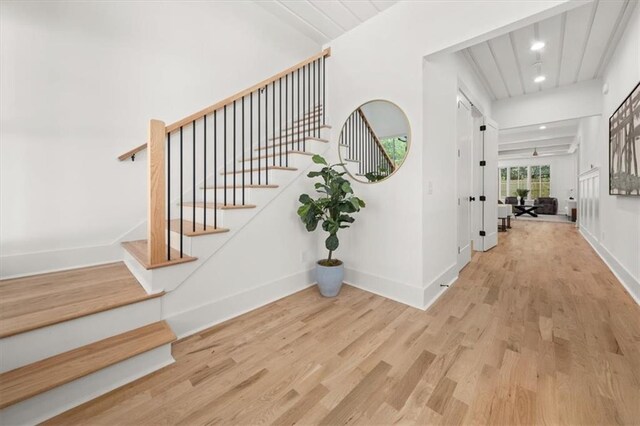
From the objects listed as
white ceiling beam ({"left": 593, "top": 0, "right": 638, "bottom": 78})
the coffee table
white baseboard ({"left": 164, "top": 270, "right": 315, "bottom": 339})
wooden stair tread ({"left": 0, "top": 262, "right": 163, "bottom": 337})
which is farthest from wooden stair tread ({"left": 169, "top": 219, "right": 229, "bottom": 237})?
Result: the coffee table

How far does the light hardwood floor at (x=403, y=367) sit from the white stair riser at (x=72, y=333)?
34cm

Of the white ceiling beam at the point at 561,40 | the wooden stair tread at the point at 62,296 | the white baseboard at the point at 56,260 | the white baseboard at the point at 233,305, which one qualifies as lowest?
the white baseboard at the point at 233,305

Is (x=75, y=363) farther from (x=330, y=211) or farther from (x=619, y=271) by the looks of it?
(x=619, y=271)

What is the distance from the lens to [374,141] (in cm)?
289

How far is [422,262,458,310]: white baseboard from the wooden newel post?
2.26m

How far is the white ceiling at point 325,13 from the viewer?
9.12 feet

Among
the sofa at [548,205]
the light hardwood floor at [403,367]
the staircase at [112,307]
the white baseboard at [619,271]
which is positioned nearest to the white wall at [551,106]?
the white baseboard at [619,271]

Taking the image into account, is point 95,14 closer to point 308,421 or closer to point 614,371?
point 308,421

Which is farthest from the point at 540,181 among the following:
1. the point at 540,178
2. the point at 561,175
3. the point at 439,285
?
the point at 439,285

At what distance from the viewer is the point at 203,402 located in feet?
4.46

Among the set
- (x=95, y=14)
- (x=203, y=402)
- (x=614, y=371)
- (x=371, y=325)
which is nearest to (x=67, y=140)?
(x=95, y=14)

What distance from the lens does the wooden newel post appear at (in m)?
1.78

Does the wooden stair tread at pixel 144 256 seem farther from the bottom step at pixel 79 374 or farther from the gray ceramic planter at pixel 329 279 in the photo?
the gray ceramic planter at pixel 329 279

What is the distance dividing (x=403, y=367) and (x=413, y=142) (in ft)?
6.16
